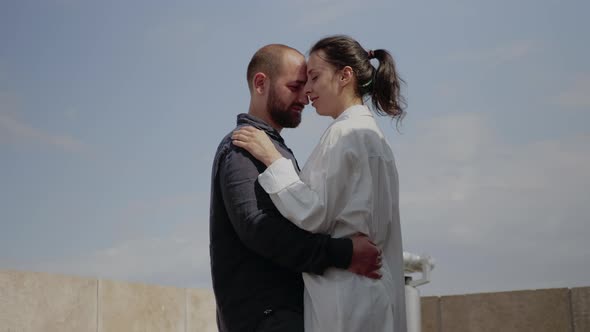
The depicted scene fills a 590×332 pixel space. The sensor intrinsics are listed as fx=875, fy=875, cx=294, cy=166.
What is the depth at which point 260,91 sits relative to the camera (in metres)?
2.78

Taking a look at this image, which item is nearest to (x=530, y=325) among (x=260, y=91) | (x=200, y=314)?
(x=200, y=314)

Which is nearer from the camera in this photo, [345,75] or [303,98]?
[345,75]

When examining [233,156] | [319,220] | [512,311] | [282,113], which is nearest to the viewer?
[319,220]

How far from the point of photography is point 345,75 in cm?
251

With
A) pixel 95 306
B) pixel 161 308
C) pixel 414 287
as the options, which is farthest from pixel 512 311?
pixel 95 306

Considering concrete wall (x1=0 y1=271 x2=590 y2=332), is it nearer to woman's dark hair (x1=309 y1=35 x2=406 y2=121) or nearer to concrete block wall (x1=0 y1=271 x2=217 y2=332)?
concrete block wall (x1=0 y1=271 x2=217 y2=332)

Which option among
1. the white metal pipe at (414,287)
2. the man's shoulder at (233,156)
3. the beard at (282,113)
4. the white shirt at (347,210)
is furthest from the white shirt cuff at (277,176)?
the white metal pipe at (414,287)

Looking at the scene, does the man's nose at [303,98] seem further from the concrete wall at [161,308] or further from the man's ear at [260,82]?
the concrete wall at [161,308]

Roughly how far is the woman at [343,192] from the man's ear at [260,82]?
271mm

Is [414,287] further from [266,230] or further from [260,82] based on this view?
[266,230]

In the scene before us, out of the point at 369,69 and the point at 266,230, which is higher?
the point at 369,69

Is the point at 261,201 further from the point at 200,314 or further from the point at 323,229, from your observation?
the point at 200,314

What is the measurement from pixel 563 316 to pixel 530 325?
0.75 ft

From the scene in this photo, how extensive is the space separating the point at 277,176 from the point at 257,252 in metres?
0.21
